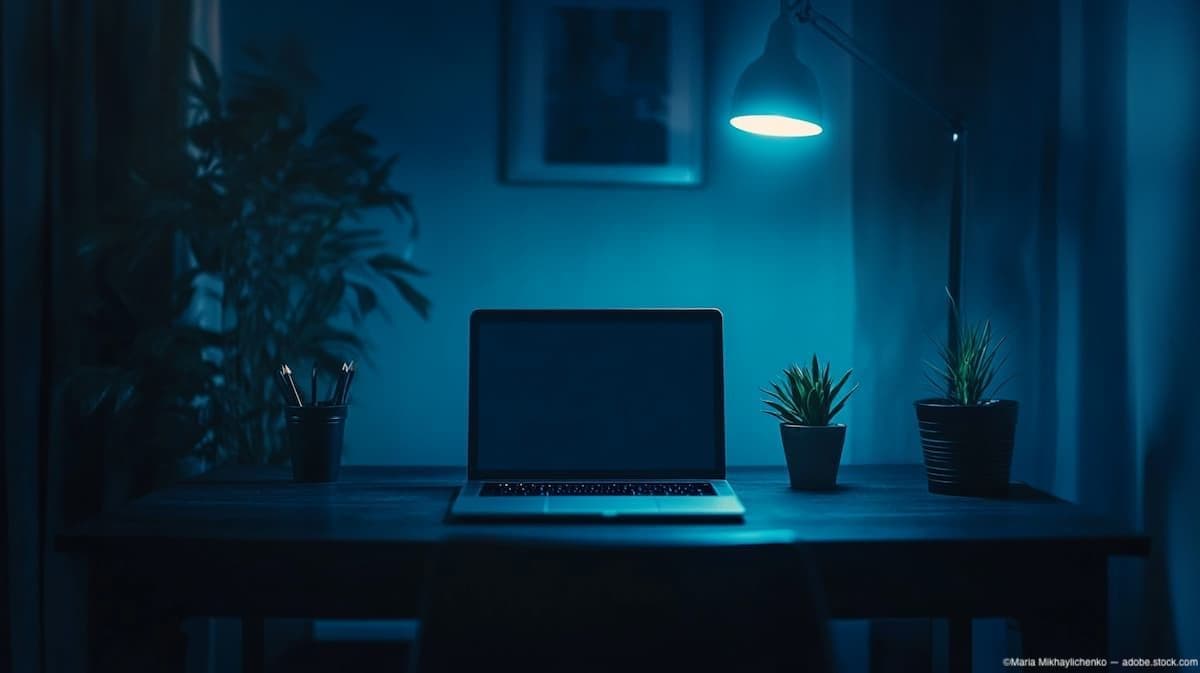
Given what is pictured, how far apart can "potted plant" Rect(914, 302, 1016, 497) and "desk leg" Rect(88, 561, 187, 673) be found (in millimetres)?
1096

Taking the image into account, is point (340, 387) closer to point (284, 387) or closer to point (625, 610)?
point (284, 387)

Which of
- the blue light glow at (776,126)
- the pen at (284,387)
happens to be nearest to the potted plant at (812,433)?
the blue light glow at (776,126)

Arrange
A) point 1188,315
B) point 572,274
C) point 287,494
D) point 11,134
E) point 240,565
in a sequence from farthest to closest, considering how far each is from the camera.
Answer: point 572,274
point 11,134
point 287,494
point 1188,315
point 240,565

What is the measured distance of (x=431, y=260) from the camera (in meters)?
1.93

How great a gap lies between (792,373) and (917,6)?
985mm

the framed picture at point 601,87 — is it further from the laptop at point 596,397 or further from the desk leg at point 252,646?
the desk leg at point 252,646

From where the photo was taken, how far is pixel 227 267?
1.69 meters

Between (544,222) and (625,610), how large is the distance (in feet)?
4.45

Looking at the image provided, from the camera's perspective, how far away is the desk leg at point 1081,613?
39.6 inches

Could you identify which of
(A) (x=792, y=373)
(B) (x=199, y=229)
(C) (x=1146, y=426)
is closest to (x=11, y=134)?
(B) (x=199, y=229)

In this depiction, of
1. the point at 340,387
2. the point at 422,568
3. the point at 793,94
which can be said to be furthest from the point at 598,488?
the point at 793,94

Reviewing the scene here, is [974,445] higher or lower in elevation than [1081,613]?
higher

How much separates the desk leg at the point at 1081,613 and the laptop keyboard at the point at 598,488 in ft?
1.47

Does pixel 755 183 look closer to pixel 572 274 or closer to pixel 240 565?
pixel 572 274
